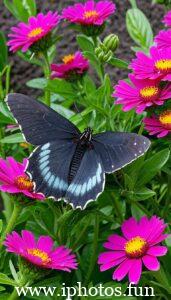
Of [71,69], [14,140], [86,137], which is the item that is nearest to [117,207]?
[86,137]

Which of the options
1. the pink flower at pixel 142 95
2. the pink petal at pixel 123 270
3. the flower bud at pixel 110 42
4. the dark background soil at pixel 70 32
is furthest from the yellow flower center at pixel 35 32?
the dark background soil at pixel 70 32

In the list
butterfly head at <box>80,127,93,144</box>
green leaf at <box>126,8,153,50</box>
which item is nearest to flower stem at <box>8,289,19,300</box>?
butterfly head at <box>80,127,93,144</box>

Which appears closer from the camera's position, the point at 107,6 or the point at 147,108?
the point at 147,108

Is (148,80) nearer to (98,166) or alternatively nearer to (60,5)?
(98,166)

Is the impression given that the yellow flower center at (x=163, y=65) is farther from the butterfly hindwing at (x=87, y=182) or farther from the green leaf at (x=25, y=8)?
the green leaf at (x=25, y=8)

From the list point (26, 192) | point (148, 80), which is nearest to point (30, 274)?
point (26, 192)
